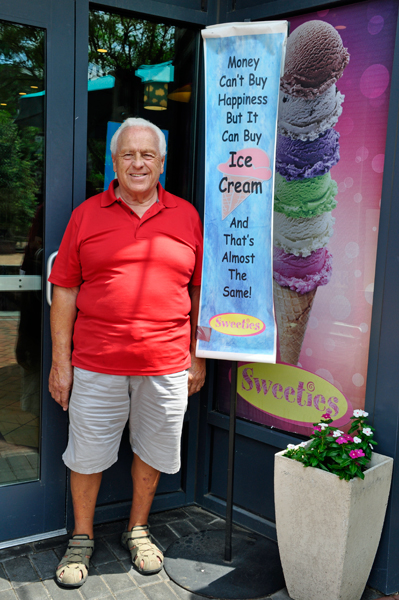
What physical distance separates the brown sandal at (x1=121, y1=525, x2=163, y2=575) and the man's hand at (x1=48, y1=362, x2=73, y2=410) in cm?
71

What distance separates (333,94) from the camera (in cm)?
269

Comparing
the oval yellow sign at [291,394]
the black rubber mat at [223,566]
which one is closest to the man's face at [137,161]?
the oval yellow sign at [291,394]

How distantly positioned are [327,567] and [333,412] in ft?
2.26

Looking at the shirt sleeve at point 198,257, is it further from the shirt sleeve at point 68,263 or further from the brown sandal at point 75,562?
the brown sandal at point 75,562

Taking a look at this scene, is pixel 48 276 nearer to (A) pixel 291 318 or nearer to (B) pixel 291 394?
(A) pixel 291 318

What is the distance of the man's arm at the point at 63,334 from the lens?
2645mm

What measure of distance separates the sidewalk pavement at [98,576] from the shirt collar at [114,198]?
1657mm

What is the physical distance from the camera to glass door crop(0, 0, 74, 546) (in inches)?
107

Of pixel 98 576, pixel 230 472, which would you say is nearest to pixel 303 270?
pixel 230 472

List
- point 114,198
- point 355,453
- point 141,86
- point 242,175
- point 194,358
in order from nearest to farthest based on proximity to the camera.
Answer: point 355,453, point 242,175, point 114,198, point 194,358, point 141,86

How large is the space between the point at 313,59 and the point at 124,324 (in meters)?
1.52

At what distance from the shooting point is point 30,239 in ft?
9.26

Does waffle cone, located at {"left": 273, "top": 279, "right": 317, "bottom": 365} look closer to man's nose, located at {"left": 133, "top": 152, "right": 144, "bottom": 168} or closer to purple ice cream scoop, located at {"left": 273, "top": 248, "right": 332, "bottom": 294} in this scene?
purple ice cream scoop, located at {"left": 273, "top": 248, "right": 332, "bottom": 294}

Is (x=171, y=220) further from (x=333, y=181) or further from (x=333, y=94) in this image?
(x=333, y=94)
